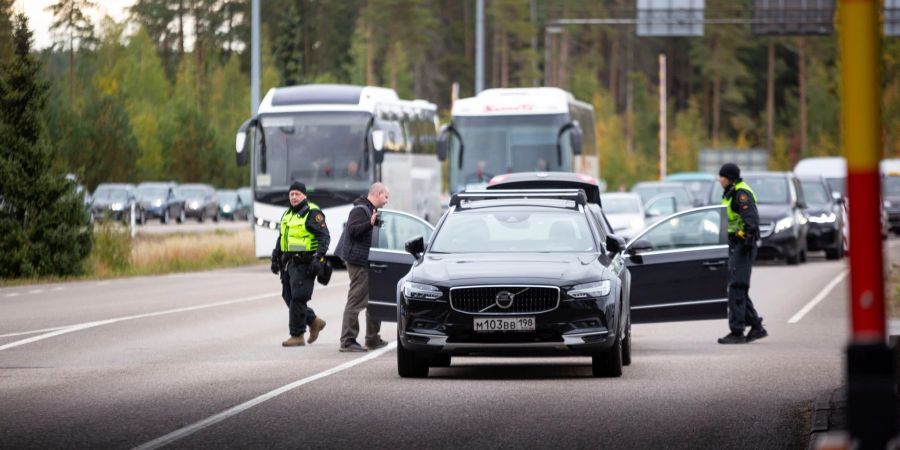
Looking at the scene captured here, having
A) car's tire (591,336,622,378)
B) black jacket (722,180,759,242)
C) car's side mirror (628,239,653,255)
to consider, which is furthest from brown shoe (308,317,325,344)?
car's tire (591,336,622,378)

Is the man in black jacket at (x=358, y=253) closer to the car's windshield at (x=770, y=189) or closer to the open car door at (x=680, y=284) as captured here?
the open car door at (x=680, y=284)

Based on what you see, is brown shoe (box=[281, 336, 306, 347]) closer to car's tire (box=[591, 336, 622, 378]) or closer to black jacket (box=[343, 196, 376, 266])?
black jacket (box=[343, 196, 376, 266])

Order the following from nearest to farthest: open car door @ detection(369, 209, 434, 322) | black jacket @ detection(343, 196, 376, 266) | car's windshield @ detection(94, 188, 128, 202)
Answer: open car door @ detection(369, 209, 434, 322) → black jacket @ detection(343, 196, 376, 266) → car's windshield @ detection(94, 188, 128, 202)

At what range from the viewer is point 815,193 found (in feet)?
137

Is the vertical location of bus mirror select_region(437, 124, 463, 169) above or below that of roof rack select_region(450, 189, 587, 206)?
above

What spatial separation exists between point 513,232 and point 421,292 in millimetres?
1571

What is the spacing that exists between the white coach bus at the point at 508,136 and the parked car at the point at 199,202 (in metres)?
42.4

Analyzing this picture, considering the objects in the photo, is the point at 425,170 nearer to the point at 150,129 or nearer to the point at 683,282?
the point at 683,282

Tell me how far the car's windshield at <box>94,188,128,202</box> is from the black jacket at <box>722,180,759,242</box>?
55212 millimetres

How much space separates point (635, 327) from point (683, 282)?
171 inches

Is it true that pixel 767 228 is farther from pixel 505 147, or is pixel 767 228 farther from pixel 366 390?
pixel 366 390

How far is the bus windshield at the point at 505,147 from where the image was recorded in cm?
4009

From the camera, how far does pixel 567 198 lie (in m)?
17.2

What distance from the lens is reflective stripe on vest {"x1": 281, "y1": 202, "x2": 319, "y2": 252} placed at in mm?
18969
